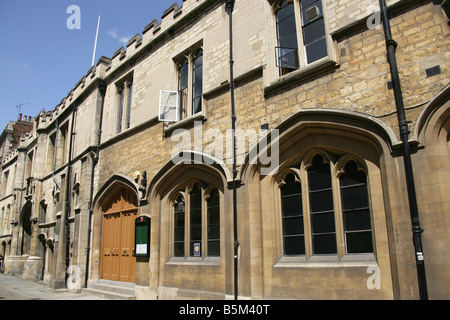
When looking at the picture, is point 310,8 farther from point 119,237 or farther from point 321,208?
point 119,237

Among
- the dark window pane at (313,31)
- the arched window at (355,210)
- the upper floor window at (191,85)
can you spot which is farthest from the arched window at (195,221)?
the dark window pane at (313,31)

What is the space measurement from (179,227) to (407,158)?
6044mm

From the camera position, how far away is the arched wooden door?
10848 mm

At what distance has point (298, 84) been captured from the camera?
710cm

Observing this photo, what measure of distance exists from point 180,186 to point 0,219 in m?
25.2

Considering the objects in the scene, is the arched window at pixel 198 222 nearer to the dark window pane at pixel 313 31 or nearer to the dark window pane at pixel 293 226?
the dark window pane at pixel 293 226

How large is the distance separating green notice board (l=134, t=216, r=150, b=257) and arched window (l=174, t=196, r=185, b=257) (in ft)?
2.64

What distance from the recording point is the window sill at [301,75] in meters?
6.62

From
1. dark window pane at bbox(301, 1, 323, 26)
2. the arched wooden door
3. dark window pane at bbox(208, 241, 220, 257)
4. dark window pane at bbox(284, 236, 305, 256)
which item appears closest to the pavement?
the arched wooden door

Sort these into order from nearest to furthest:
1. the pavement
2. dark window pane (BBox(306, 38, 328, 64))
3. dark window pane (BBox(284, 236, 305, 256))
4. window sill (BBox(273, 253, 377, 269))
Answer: window sill (BBox(273, 253, 377, 269)) → dark window pane (BBox(284, 236, 305, 256)) → dark window pane (BBox(306, 38, 328, 64)) → the pavement

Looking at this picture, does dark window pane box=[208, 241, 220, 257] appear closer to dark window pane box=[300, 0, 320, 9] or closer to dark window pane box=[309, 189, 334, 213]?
dark window pane box=[309, 189, 334, 213]

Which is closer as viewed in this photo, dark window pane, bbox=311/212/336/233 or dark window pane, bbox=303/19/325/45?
dark window pane, bbox=311/212/336/233
